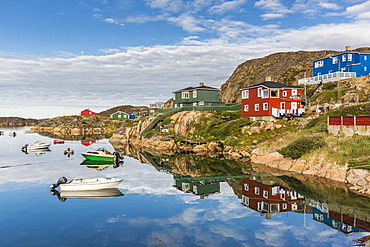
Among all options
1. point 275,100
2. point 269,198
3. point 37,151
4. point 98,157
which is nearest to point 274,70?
point 275,100

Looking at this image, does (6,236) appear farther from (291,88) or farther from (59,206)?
(291,88)

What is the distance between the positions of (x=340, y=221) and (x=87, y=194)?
82.3 feet

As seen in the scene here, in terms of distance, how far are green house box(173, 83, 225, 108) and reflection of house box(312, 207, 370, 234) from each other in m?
66.0

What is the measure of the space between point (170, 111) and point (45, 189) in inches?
2336

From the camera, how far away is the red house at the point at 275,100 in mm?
62594

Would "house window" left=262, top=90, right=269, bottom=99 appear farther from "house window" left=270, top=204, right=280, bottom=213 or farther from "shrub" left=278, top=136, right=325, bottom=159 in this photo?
"house window" left=270, top=204, right=280, bottom=213

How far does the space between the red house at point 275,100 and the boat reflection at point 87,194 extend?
4165 cm

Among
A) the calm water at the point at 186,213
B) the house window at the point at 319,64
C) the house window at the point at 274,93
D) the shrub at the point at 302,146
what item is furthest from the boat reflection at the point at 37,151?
the house window at the point at 319,64

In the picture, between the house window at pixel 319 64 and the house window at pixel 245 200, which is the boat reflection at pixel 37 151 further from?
the house window at pixel 319 64

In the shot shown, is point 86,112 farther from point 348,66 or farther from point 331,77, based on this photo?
point 348,66

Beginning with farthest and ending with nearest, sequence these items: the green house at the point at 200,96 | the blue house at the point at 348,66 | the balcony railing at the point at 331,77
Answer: the green house at the point at 200,96 → the blue house at the point at 348,66 → the balcony railing at the point at 331,77

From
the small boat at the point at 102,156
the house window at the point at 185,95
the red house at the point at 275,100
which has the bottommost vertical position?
the small boat at the point at 102,156

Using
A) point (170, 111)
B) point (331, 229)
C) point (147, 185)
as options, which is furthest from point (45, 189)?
point (170, 111)

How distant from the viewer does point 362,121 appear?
128 ft
